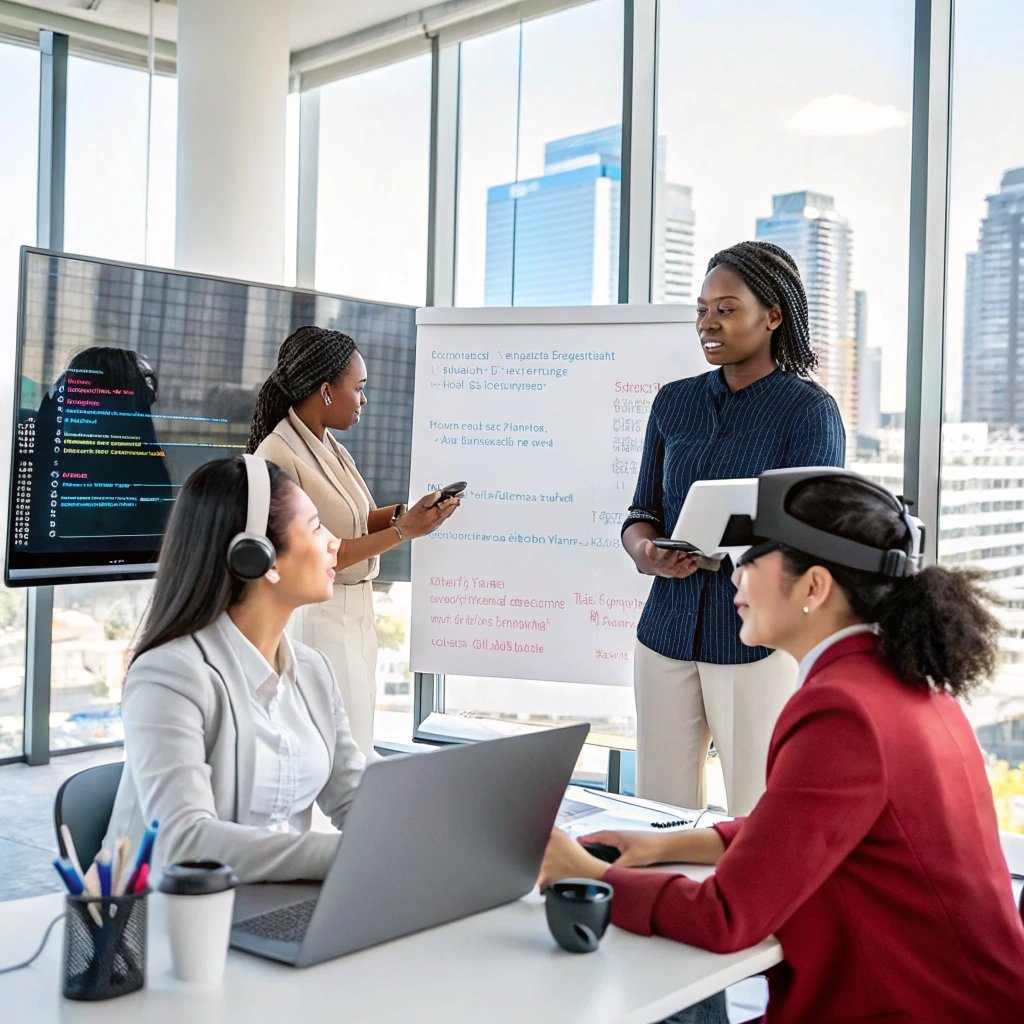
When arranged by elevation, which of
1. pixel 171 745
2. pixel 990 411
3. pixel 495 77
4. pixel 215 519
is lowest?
pixel 171 745

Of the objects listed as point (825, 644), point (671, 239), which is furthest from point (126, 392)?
point (825, 644)

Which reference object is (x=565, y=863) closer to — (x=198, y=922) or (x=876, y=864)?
(x=876, y=864)

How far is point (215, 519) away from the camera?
180 centimetres

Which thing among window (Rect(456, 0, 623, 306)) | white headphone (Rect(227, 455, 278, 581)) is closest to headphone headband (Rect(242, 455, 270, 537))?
white headphone (Rect(227, 455, 278, 581))

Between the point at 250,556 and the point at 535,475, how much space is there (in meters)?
2.28

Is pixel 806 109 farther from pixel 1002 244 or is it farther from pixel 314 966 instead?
pixel 314 966

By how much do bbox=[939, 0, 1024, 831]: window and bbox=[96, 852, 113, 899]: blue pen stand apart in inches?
119

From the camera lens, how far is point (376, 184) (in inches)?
210

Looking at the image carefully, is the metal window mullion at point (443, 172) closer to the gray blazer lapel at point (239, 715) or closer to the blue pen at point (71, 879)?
the gray blazer lapel at point (239, 715)

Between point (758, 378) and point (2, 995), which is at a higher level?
point (758, 378)

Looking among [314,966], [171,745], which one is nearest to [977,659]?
[314,966]

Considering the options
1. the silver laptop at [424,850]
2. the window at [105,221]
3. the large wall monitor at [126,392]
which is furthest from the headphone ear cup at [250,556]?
the window at [105,221]

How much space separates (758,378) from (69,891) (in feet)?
6.94

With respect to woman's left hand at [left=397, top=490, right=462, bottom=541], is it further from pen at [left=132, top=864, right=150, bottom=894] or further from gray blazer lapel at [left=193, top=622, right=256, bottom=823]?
pen at [left=132, top=864, right=150, bottom=894]
